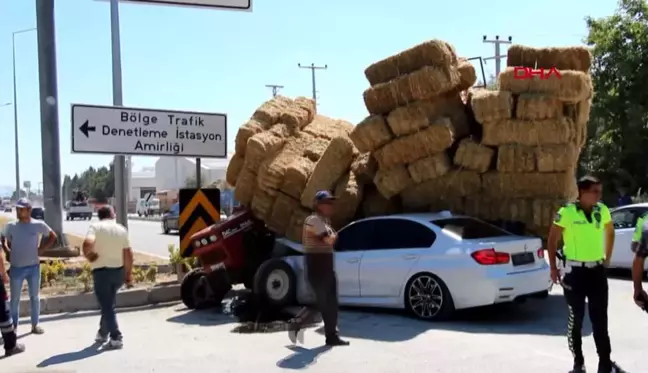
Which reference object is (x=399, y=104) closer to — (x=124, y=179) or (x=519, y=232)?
(x=519, y=232)

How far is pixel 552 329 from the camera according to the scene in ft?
28.5

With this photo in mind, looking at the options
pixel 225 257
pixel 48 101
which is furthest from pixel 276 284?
pixel 48 101

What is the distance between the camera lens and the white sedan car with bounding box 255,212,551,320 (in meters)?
8.90

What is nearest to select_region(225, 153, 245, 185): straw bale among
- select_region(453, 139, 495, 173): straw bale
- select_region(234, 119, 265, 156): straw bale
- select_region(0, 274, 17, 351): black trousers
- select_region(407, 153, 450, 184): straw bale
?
select_region(234, 119, 265, 156): straw bale

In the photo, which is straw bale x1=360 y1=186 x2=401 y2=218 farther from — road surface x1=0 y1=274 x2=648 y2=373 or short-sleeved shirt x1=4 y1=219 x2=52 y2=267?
short-sleeved shirt x1=4 y1=219 x2=52 y2=267

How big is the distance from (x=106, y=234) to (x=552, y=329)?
5.19m

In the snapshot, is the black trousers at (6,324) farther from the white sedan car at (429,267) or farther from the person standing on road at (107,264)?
the white sedan car at (429,267)

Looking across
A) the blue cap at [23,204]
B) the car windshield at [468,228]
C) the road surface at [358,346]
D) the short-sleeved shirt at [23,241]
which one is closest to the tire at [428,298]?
the road surface at [358,346]

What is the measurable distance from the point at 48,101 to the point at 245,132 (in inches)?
157

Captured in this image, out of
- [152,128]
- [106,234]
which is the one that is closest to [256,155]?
[152,128]

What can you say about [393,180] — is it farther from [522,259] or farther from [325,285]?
[325,285]

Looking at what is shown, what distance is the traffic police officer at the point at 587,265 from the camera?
20.2ft

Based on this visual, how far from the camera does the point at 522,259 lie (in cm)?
920

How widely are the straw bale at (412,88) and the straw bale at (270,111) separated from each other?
246 centimetres
